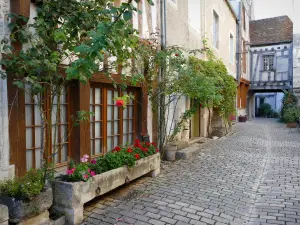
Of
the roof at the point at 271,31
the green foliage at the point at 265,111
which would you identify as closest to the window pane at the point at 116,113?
the roof at the point at 271,31

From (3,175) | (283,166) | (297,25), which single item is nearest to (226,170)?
(283,166)

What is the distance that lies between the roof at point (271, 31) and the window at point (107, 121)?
1702 cm

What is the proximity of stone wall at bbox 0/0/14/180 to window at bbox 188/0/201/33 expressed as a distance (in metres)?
6.03

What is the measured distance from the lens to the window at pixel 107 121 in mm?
4801

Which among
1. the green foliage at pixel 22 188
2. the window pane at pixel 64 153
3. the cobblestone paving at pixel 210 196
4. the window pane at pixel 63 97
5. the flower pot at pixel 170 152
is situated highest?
the window pane at pixel 63 97

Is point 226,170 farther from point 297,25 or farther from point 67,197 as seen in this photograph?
point 297,25

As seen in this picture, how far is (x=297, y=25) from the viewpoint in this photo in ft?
56.6

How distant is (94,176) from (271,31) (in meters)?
20.5

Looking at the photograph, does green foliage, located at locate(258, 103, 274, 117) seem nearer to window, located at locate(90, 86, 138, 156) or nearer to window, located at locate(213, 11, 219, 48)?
window, located at locate(213, 11, 219, 48)

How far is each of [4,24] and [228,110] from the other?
28.3 ft

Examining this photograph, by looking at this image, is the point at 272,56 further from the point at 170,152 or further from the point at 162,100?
the point at 170,152

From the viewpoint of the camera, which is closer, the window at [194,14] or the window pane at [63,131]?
the window pane at [63,131]

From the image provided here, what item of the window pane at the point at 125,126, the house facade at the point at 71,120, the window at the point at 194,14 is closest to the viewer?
the house facade at the point at 71,120

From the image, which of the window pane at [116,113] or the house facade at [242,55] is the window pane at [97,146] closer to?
the window pane at [116,113]
